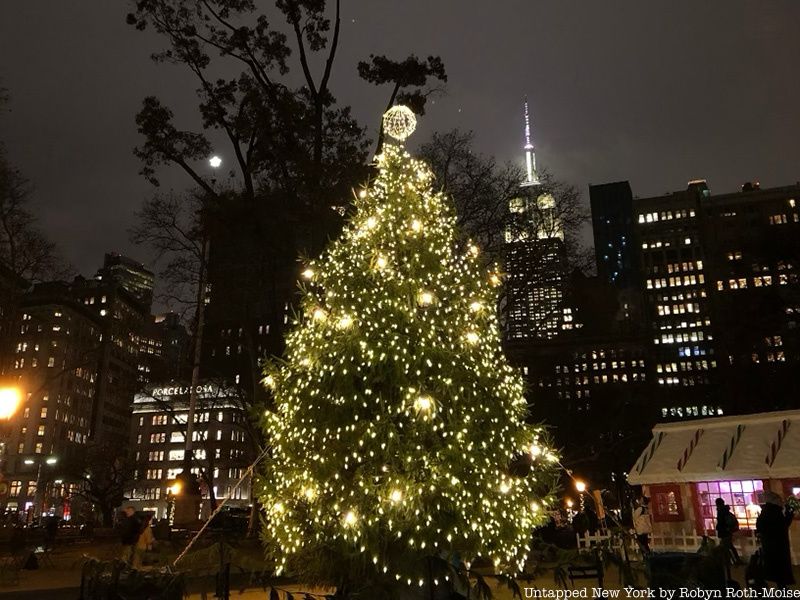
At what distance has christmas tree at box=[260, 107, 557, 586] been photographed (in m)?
8.91

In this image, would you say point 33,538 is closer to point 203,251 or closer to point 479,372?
point 203,251

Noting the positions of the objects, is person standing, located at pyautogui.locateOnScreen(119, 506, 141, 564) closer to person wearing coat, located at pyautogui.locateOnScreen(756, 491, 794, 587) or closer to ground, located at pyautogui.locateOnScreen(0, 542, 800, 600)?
ground, located at pyautogui.locateOnScreen(0, 542, 800, 600)

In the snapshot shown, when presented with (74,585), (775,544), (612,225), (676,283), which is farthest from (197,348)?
(612,225)

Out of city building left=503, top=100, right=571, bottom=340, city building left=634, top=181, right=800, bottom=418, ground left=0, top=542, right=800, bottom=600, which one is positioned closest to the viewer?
ground left=0, top=542, right=800, bottom=600

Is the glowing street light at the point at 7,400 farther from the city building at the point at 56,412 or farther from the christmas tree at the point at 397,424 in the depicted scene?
the city building at the point at 56,412

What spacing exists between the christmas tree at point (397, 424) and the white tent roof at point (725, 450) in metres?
6.99

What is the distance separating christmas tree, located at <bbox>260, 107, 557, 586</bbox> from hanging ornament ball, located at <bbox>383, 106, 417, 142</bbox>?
2.04 metres

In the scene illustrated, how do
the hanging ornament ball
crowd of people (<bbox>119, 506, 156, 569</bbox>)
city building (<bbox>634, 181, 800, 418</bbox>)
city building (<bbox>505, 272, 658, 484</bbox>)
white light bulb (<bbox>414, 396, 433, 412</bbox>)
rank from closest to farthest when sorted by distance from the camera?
white light bulb (<bbox>414, 396, 433, 412</bbox>)
the hanging ornament ball
crowd of people (<bbox>119, 506, 156, 569</bbox>)
city building (<bbox>505, 272, 658, 484</bbox>)
city building (<bbox>634, 181, 800, 418</bbox>)

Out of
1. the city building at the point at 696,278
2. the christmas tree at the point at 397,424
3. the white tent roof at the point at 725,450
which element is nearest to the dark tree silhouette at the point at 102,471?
the white tent roof at the point at 725,450

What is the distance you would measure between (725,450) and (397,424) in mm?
10715

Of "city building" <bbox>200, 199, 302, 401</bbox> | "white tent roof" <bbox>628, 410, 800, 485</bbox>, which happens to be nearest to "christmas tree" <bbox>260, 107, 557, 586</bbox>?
"white tent roof" <bbox>628, 410, 800, 485</bbox>

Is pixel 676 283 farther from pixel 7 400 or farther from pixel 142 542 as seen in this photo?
pixel 7 400

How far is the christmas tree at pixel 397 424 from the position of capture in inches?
351

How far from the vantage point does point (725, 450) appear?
52.1 ft
